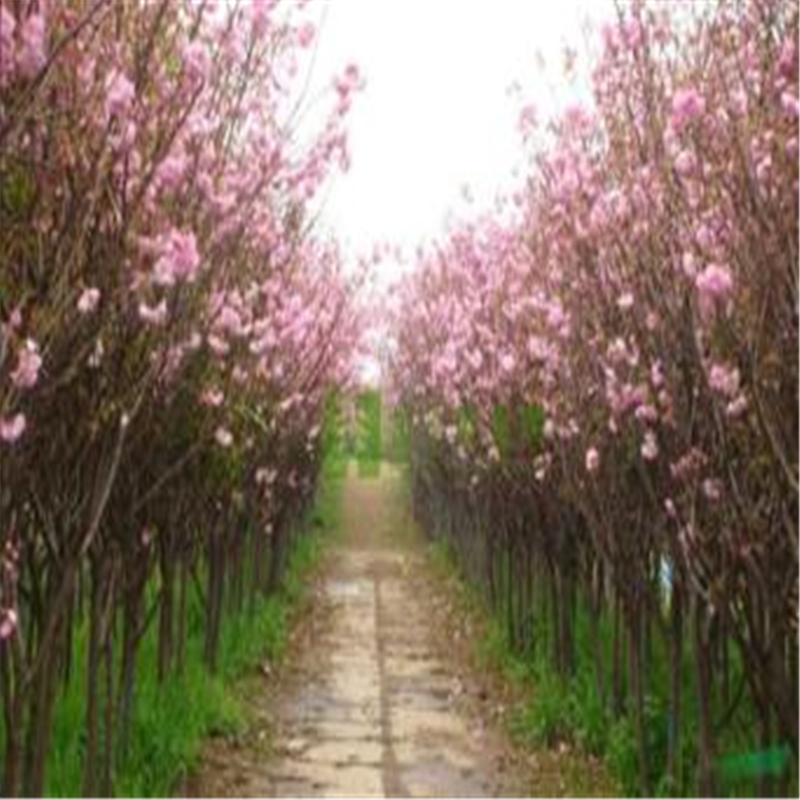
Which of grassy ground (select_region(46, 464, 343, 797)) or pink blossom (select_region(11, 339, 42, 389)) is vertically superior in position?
pink blossom (select_region(11, 339, 42, 389))

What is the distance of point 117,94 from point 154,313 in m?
0.97

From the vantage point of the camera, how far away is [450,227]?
19.5m

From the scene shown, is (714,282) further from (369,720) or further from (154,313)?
(369,720)

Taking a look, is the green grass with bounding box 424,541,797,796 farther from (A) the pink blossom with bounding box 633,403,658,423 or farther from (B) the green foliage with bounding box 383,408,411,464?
(B) the green foliage with bounding box 383,408,411,464

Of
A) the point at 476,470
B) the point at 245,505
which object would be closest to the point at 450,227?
the point at 476,470

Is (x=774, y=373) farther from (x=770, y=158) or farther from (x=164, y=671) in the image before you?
(x=164, y=671)

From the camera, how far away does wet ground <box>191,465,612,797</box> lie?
10117 millimetres

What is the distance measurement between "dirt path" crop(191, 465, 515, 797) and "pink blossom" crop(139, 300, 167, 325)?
442 cm

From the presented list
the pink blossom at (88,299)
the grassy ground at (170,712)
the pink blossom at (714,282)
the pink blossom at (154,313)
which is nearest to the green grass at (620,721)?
the grassy ground at (170,712)

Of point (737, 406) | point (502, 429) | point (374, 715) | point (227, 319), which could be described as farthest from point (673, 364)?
point (374, 715)

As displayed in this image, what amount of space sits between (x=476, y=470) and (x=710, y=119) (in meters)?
11.8

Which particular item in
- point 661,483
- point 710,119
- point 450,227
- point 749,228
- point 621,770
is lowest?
point 621,770

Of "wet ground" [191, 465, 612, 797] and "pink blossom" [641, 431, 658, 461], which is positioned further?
"wet ground" [191, 465, 612, 797]

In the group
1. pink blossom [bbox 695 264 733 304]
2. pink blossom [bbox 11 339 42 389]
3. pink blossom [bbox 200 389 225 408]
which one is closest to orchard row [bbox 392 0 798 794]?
pink blossom [bbox 695 264 733 304]
